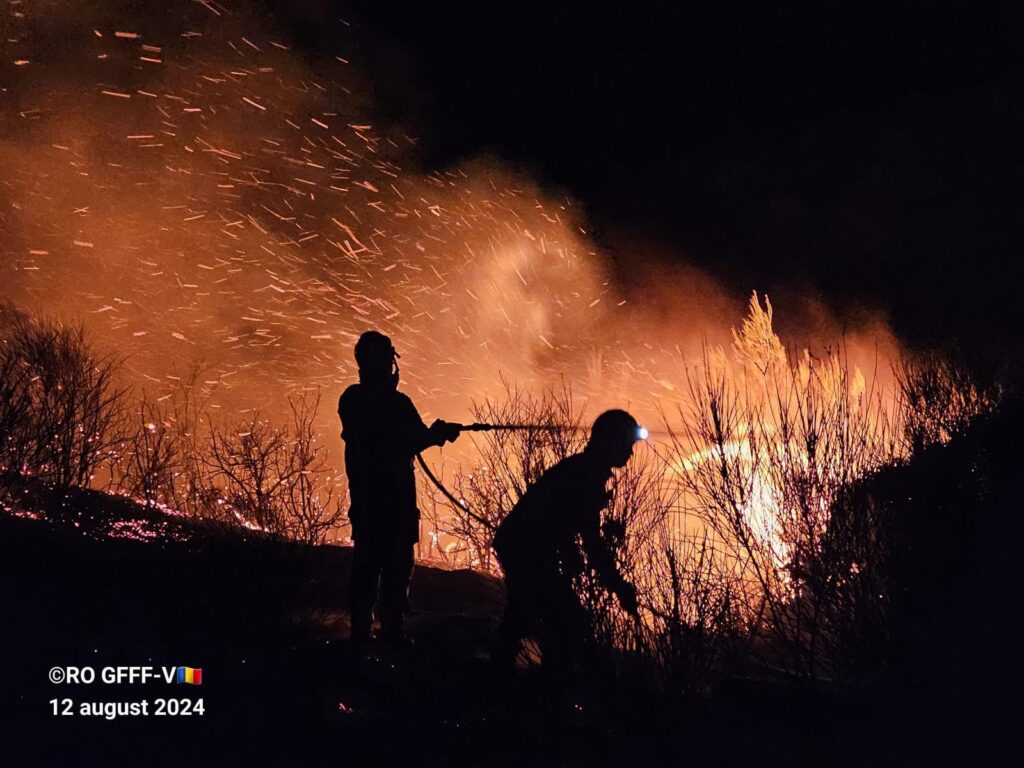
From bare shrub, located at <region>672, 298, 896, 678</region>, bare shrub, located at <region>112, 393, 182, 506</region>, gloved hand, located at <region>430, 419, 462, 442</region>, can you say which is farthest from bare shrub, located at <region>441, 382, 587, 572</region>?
bare shrub, located at <region>112, 393, 182, 506</region>

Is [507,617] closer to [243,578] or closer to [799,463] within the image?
[243,578]

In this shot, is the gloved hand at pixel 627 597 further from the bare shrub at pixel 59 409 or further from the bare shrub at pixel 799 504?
the bare shrub at pixel 59 409

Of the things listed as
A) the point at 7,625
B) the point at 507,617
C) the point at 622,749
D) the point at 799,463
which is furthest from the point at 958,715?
the point at 7,625

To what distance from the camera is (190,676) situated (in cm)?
579

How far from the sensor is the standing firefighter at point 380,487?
6.06 metres

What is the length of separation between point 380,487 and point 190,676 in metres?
1.68

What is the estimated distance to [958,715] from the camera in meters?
6.70

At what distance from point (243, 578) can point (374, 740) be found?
290 centimetres

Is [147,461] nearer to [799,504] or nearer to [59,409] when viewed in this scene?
[59,409]

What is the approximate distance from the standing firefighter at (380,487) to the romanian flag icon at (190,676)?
0.99 m

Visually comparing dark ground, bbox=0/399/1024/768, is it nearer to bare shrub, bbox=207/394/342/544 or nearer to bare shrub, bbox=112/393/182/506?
bare shrub, bbox=207/394/342/544

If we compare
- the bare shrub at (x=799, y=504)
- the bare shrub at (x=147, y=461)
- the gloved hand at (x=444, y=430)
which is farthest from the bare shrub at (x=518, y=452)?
the bare shrub at (x=147, y=461)

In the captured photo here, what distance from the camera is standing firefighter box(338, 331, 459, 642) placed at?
239 inches

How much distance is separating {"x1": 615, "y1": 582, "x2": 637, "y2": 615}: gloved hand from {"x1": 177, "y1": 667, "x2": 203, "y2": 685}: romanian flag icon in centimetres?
272
